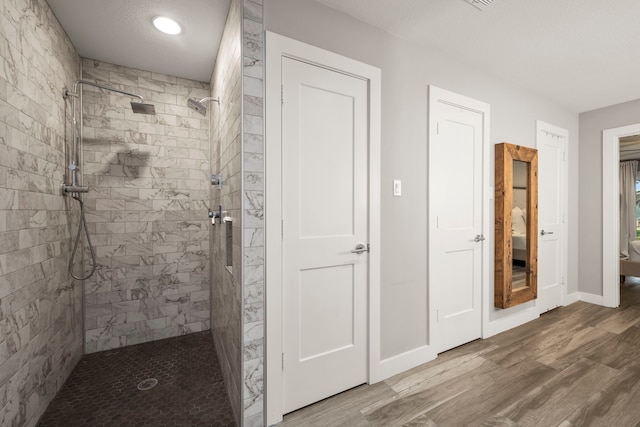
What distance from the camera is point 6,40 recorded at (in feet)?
4.71

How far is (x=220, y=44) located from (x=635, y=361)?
14.0 ft

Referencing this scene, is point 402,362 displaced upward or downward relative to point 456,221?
downward

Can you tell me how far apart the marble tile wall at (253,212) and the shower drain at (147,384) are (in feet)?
3.12

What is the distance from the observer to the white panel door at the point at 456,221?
7.93 ft

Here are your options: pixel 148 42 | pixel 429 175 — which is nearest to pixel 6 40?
pixel 148 42

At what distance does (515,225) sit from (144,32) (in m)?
3.83

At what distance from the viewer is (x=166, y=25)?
2006mm

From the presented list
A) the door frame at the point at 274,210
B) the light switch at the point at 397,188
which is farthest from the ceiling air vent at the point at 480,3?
the light switch at the point at 397,188

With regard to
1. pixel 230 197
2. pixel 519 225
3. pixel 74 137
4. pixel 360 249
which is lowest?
pixel 360 249

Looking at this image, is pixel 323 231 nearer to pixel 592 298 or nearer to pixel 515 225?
pixel 515 225

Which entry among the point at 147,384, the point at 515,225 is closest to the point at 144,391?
the point at 147,384

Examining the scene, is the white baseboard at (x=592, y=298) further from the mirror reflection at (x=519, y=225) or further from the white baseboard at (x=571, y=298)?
the mirror reflection at (x=519, y=225)

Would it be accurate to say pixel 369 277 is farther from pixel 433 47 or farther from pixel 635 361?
pixel 635 361

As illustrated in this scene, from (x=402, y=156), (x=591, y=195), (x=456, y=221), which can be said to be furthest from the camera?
(x=591, y=195)
